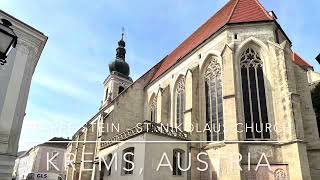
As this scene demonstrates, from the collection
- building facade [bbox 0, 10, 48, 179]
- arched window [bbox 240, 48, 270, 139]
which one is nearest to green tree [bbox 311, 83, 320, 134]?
arched window [bbox 240, 48, 270, 139]

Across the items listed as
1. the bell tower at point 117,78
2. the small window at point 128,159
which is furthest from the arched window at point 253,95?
the bell tower at point 117,78

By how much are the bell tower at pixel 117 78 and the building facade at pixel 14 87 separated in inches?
951

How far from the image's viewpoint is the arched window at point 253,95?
13297mm

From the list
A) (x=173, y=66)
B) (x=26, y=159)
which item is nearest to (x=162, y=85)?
(x=173, y=66)

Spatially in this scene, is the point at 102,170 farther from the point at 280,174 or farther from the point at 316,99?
the point at 316,99

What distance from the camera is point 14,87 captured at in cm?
856

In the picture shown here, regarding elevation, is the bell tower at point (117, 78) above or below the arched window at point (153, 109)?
above

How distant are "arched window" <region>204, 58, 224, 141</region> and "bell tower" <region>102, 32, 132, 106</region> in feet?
63.8

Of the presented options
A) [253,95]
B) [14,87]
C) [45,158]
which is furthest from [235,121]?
[45,158]

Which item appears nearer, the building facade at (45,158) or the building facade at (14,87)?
the building facade at (14,87)

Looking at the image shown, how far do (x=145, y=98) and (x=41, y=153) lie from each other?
24657mm

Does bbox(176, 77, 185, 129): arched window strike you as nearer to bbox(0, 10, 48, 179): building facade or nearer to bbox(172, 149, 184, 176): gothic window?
bbox(172, 149, 184, 176): gothic window

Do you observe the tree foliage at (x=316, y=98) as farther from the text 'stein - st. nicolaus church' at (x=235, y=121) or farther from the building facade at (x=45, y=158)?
the building facade at (x=45, y=158)

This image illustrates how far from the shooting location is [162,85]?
20562 mm
